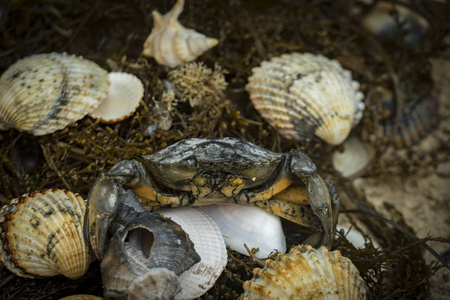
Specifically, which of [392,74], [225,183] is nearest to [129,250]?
[225,183]

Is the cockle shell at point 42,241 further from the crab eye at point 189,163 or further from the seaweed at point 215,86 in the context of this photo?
the crab eye at point 189,163

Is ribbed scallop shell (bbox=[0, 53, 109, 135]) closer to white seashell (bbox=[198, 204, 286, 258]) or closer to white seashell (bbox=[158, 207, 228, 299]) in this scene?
white seashell (bbox=[158, 207, 228, 299])

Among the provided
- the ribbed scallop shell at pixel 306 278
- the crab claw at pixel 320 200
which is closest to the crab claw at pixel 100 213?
the ribbed scallop shell at pixel 306 278

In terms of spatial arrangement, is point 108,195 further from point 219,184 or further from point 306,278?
point 306,278

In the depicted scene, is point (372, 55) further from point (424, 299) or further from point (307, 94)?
point (424, 299)

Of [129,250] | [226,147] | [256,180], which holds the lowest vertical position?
[129,250]

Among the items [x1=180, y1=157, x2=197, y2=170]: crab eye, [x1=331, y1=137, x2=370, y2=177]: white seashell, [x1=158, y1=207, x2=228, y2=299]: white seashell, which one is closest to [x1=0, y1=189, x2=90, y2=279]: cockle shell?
[x1=158, y1=207, x2=228, y2=299]: white seashell
